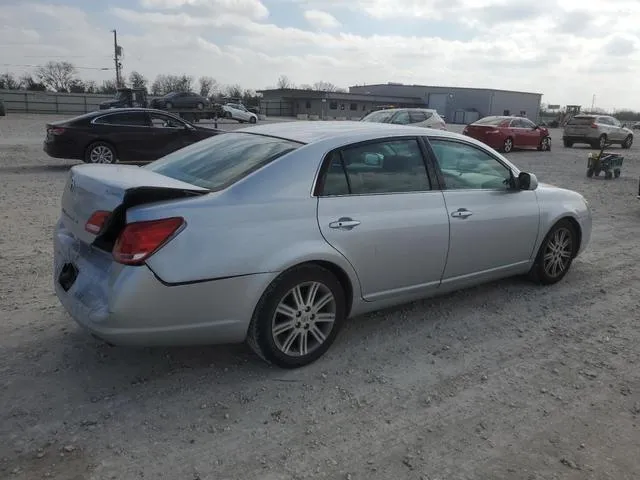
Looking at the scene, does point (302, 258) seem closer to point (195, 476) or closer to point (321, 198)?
point (321, 198)

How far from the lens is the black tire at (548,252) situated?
505 cm

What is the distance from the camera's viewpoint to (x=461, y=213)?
13.7 feet

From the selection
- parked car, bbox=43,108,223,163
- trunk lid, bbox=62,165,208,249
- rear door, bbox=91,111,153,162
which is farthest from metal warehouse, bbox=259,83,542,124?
trunk lid, bbox=62,165,208,249

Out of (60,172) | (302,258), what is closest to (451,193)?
(302,258)

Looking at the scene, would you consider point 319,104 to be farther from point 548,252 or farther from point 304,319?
point 304,319

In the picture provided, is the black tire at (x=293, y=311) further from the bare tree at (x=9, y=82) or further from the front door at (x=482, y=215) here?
the bare tree at (x=9, y=82)

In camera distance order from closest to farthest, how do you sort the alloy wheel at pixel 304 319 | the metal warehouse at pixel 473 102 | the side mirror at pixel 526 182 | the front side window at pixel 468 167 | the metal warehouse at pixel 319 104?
the alloy wheel at pixel 304 319
the front side window at pixel 468 167
the side mirror at pixel 526 182
the metal warehouse at pixel 319 104
the metal warehouse at pixel 473 102

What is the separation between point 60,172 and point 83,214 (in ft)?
32.4

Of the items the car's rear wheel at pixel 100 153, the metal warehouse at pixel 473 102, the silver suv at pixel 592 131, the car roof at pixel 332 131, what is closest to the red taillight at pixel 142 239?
the car roof at pixel 332 131

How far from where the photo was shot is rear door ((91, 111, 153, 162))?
40.1ft

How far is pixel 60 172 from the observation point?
474 inches

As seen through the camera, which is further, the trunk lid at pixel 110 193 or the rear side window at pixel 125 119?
the rear side window at pixel 125 119

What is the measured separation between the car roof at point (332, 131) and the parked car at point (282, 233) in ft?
0.05

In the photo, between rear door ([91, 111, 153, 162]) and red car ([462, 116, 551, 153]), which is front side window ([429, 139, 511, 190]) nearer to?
rear door ([91, 111, 153, 162])
